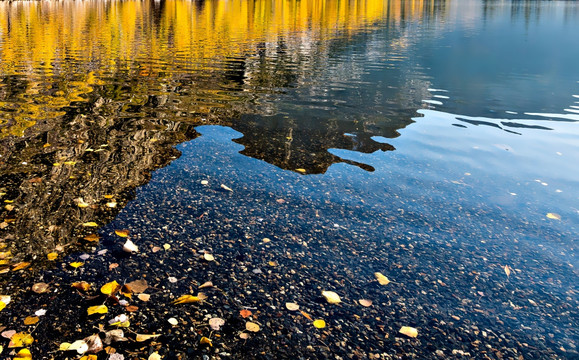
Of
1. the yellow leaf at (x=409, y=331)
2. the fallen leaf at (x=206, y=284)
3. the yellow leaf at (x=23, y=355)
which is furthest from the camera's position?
the fallen leaf at (x=206, y=284)

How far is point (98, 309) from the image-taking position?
504 cm

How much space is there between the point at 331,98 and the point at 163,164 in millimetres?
Result: 11494

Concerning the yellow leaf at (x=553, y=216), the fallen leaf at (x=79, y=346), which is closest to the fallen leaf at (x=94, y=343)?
the fallen leaf at (x=79, y=346)

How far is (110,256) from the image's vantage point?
20.2 feet

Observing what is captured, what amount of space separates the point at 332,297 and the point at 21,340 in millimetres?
3705

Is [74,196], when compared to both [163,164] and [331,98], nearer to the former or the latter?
[163,164]

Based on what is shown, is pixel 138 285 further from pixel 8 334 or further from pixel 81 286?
pixel 8 334

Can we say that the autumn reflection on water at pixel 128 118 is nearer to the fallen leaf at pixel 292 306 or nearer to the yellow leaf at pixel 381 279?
the fallen leaf at pixel 292 306

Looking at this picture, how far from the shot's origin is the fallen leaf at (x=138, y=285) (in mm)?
5461

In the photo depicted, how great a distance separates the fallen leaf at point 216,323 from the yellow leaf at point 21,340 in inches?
75.9

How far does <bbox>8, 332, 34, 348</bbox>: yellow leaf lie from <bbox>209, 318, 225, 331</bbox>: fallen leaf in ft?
6.33

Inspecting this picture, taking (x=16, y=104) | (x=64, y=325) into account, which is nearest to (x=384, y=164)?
(x=64, y=325)

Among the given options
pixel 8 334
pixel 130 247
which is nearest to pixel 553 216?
pixel 130 247

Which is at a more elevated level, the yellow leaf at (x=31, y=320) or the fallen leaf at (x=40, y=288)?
the fallen leaf at (x=40, y=288)
